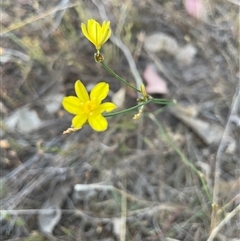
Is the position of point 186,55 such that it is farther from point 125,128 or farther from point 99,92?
point 99,92

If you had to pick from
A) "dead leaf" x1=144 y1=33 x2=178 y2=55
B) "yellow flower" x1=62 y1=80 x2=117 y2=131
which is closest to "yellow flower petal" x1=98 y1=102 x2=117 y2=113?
"yellow flower" x1=62 y1=80 x2=117 y2=131

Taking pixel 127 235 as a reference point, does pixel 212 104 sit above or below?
above

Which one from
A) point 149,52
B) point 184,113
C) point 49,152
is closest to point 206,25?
point 149,52

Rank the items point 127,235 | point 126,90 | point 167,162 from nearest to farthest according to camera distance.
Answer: point 127,235 → point 167,162 → point 126,90

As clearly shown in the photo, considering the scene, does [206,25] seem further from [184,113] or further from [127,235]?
[127,235]

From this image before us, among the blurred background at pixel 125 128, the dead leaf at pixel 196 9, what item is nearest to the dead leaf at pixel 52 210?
the blurred background at pixel 125 128

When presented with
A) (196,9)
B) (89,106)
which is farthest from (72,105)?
(196,9)
